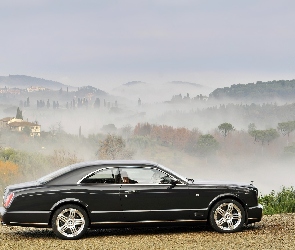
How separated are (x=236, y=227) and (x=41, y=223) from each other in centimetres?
349

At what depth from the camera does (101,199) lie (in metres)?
11.7

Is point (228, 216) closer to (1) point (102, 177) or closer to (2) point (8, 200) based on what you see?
(1) point (102, 177)

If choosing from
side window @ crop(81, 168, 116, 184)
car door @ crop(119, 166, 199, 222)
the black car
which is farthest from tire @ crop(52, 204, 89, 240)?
car door @ crop(119, 166, 199, 222)

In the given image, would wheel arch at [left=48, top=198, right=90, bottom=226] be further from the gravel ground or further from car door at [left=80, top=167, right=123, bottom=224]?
the gravel ground

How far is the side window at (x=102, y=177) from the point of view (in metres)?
11.8

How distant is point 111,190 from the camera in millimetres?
11711

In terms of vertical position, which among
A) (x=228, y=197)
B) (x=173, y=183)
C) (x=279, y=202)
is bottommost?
(x=279, y=202)

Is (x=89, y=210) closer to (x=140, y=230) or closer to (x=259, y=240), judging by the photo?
(x=140, y=230)

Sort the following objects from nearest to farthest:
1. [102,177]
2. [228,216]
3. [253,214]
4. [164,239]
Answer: [164,239], [102,177], [228,216], [253,214]

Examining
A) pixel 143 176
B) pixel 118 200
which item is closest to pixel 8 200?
pixel 118 200

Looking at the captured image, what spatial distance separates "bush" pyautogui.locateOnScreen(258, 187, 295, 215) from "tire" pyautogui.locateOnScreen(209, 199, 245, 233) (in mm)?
4145

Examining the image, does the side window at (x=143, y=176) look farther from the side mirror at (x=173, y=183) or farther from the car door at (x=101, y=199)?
the car door at (x=101, y=199)

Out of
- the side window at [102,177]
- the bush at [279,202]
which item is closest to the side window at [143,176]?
the side window at [102,177]

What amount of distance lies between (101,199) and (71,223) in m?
0.67
